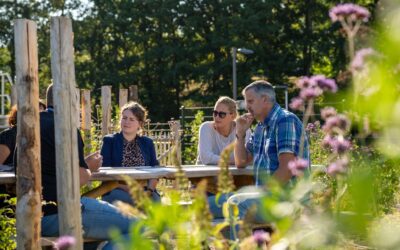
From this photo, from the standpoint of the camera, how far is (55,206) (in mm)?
4730

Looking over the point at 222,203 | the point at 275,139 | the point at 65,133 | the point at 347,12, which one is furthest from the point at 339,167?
the point at 222,203

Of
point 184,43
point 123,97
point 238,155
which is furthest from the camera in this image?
point 184,43

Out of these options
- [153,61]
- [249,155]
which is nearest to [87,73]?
[153,61]

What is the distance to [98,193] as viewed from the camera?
18.8 ft

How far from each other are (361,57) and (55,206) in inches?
142

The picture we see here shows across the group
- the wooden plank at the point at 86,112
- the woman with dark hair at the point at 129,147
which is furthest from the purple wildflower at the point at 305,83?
the wooden plank at the point at 86,112

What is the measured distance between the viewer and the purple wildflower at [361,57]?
46.0 inches

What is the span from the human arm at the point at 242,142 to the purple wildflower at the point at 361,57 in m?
4.36

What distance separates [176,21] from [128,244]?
127ft

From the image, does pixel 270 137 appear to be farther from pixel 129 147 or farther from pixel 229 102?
pixel 129 147

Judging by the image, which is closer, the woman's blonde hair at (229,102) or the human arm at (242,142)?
the human arm at (242,142)

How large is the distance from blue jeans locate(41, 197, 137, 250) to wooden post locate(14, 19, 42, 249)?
21 centimetres

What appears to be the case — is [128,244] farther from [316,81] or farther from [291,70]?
[291,70]

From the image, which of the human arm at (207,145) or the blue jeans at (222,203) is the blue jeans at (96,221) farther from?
the human arm at (207,145)
